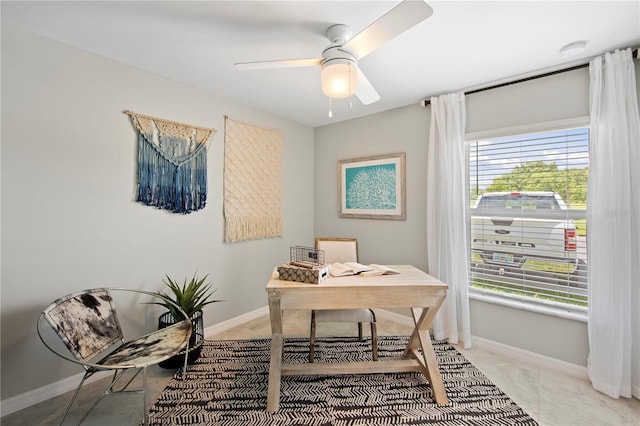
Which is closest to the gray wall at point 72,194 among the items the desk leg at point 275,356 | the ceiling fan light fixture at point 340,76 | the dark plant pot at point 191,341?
the dark plant pot at point 191,341

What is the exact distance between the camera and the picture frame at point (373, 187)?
10.4ft

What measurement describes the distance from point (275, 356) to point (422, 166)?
2.31 m

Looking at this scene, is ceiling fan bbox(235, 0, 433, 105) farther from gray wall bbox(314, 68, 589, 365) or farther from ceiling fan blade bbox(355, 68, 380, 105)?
gray wall bbox(314, 68, 589, 365)

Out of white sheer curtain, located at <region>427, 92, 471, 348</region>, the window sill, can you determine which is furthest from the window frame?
white sheer curtain, located at <region>427, 92, 471, 348</region>

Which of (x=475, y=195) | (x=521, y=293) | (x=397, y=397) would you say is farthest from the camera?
(x=475, y=195)

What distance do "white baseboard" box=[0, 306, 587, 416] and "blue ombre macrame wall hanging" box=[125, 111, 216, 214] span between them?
130 centimetres

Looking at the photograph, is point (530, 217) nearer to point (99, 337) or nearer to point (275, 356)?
point (275, 356)

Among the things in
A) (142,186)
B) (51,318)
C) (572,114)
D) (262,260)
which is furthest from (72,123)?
(572,114)

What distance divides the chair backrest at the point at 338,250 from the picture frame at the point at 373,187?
819 mm

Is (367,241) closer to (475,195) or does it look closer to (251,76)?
(475,195)

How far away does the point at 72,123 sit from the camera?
6.45ft

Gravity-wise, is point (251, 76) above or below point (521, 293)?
above

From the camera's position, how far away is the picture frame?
124 inches

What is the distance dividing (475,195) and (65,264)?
3.40 m
